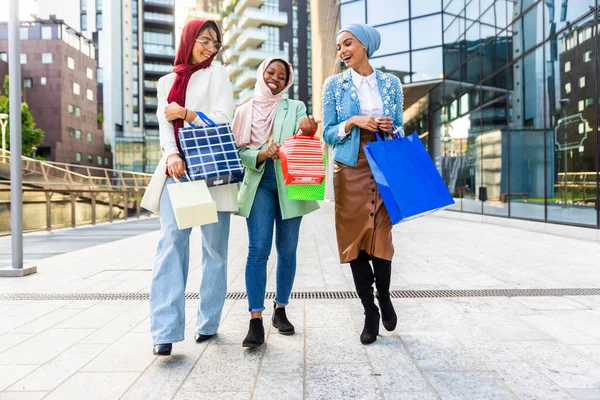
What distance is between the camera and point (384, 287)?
3.07 m

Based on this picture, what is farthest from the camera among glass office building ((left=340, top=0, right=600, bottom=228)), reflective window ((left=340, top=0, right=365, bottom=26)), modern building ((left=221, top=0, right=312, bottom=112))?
modern building ((left=221, top=0, right=312, bottom=112))

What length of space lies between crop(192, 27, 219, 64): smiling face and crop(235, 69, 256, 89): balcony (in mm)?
56560

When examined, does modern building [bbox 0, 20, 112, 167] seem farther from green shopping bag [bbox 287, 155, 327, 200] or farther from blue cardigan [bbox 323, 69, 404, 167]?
green shopping bag [bbox 287, 155, 327, 200]

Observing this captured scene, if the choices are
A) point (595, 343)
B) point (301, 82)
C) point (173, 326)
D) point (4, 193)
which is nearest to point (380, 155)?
point (173, 326)

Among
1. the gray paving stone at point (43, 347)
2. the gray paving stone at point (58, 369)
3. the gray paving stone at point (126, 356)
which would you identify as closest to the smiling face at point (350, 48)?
the gray paving stone at point (126, 356)

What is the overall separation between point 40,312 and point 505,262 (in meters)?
5.20

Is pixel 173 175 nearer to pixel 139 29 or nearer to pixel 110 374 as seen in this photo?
pixel 110 374

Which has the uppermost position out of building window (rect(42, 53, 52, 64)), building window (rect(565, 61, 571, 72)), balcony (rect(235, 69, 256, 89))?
building window (rect(42, 53, 52, 64))

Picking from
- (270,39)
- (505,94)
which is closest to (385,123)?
(505,94)

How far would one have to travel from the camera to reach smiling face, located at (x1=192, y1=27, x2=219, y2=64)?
2.88 metres

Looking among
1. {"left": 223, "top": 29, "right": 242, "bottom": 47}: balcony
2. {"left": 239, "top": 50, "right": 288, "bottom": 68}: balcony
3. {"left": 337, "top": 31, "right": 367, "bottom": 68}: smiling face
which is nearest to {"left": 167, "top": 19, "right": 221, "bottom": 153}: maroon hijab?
{"left": 337, "top": 31, "right": 367, "bottom": 68}: smiling face

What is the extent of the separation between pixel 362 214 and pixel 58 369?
187 centimetres

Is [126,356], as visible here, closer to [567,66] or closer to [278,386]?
[278,386]

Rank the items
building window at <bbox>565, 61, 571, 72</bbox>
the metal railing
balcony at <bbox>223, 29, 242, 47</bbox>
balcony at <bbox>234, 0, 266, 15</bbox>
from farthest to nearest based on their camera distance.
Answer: balcony at <bbox>223, 29, 242, 47</bbox>, balcony at <bbox>234, 0, 266, 15</bbox>, the metal railing, building window at <bbox>565, 61, 571, 72</bbox>
